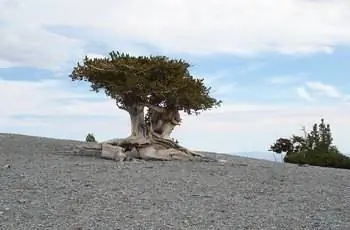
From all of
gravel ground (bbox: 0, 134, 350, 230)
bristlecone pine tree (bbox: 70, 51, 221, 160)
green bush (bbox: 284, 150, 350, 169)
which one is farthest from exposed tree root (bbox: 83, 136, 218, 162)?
green bush (bbox: 284, 150, 350, 169)

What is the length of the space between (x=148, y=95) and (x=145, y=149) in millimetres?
1205

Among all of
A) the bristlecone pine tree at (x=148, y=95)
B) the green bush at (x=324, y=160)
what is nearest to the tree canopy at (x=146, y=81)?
the bristlecone pine tree at (x=148, y=95)

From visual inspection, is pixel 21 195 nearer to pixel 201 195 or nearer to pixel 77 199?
pixel 77 199

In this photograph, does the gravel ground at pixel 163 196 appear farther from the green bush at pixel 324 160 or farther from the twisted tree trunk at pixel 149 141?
the green bush at pixel 324 160

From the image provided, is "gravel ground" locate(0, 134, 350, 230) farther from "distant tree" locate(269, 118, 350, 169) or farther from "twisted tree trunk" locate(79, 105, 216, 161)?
"distant tree" locate(269, 118, 350, 169)

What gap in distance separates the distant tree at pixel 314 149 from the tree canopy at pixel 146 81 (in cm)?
Result: 462

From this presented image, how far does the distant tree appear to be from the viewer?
1814 centimetres

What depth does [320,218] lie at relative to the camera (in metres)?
7.88

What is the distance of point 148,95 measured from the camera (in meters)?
14.6

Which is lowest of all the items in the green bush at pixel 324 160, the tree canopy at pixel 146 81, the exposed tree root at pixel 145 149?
the exposed tree root at pixel 145 149

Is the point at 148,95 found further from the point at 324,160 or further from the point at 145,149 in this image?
the point at 324,160

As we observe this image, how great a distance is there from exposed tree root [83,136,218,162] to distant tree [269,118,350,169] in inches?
189

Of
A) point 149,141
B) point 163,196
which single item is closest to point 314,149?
point 149,141

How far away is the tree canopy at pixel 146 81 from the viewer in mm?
14445
